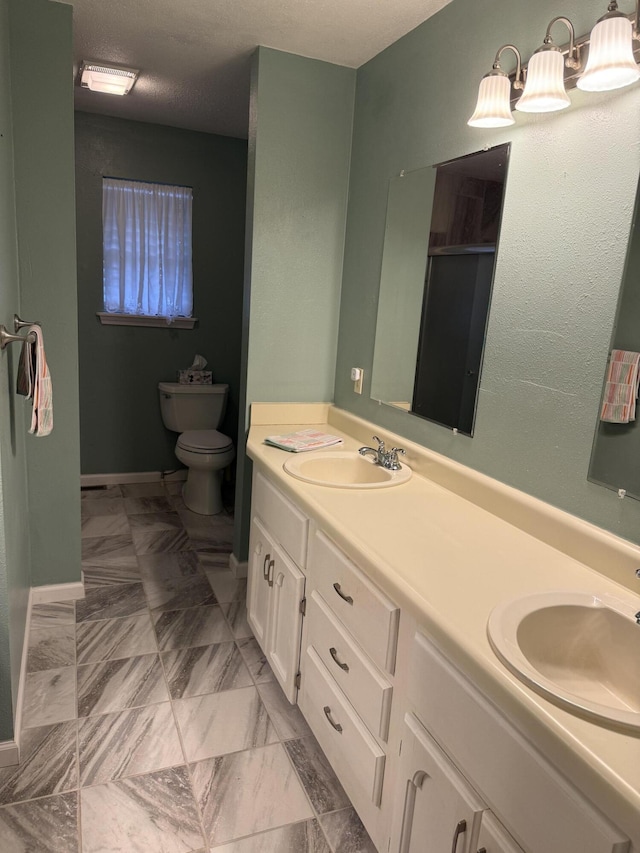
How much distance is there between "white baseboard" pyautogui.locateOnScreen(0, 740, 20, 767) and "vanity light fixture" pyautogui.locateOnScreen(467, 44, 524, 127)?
2.18 metres

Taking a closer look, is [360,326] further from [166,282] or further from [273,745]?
[166,282]

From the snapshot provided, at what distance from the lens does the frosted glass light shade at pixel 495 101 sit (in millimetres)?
1537

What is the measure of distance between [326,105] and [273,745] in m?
2.43

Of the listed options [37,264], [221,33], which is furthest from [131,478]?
[221,33]

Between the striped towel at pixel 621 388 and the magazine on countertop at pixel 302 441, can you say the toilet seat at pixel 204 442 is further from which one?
the striped towel at pixel 621 388

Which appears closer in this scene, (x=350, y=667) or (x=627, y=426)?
(x=627, y=426)

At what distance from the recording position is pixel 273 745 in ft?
6.20

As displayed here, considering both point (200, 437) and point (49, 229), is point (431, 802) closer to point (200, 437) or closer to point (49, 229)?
point (49, 229)

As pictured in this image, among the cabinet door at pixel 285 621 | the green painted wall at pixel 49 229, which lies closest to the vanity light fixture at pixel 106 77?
A: the green painted wall at pixel 49 229

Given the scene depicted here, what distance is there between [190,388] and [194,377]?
110mm

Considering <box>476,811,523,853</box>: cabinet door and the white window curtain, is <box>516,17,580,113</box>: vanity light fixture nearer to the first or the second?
<box>476,811,523,853</box>: cabinet door

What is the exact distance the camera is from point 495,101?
1.54 meters

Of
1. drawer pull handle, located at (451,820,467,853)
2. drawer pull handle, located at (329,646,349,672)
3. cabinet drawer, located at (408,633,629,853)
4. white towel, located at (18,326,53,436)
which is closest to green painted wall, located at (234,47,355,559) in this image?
white towel, located at (18,326,53,436)

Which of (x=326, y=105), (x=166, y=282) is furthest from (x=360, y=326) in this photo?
(x=166, y=282)
